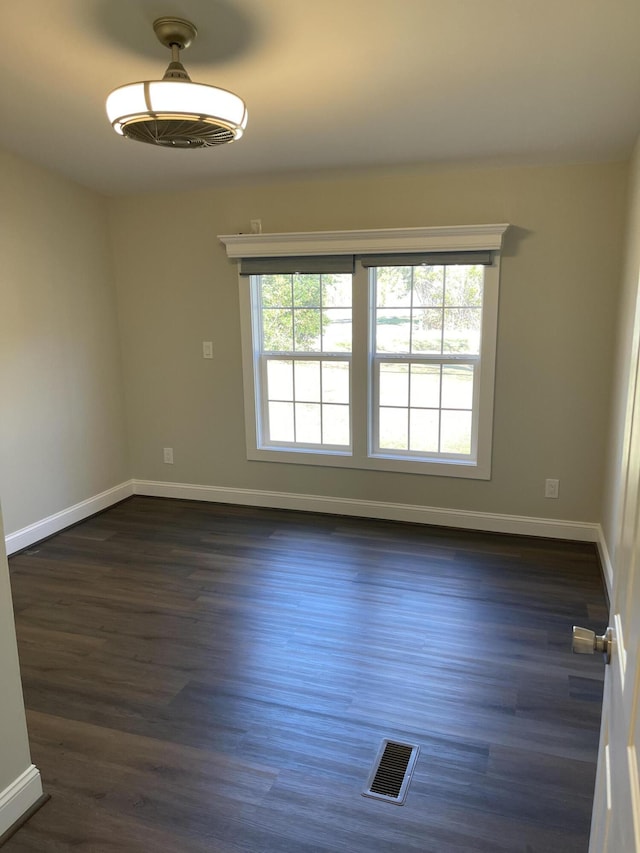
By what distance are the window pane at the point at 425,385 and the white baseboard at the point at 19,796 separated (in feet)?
9.90

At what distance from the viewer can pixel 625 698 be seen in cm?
84

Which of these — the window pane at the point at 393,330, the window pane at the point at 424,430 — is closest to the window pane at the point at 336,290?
the window pane at the point at 393,330

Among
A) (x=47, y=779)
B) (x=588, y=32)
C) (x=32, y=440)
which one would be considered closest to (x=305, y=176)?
(x=588, y=32)

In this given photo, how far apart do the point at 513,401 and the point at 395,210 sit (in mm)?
1481

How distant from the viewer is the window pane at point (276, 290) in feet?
13.9

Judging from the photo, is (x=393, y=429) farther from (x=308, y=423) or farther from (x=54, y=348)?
(x=54, y=348)

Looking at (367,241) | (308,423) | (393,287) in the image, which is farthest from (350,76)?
(308,423)

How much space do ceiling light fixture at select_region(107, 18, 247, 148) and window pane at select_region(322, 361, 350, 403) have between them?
6.78ft

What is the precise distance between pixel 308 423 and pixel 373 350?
0.76m

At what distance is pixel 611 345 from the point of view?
139 inches

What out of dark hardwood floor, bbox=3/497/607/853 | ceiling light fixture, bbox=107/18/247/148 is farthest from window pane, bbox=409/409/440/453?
ceiling light fixture, bbox=107/18/247/148

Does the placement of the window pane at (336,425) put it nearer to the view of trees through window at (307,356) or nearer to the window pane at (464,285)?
the view of trees through window at (307,356)

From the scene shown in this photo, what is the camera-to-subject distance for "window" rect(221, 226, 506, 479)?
380 cm

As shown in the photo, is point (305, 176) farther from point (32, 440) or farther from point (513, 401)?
point (32, 440)
